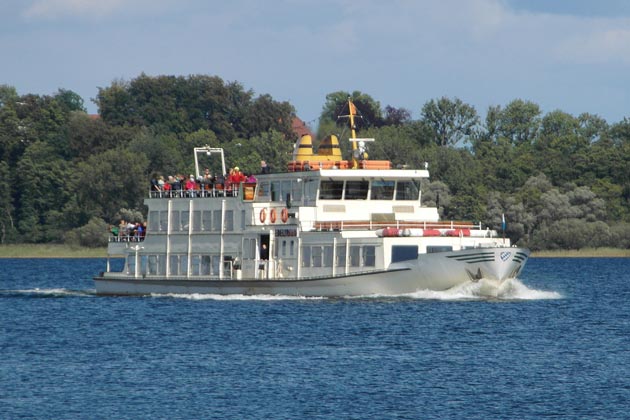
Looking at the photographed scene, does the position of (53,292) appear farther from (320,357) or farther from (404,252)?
(320,357)

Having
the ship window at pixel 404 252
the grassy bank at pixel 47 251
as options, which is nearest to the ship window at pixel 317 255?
the ship window at pixel 404 252

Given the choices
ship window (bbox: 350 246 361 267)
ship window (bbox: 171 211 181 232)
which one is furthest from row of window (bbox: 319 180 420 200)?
ship window (bbox: 171 211 181 232)

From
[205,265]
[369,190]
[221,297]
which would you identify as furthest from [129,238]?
[369,190]

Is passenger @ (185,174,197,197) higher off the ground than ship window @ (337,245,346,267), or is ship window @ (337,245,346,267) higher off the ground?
passenger @ (185,174,197,197)

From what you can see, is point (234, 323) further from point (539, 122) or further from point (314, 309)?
point (539, 122)

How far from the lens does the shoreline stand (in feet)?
414

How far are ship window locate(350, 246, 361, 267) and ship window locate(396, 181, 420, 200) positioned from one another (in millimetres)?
4713

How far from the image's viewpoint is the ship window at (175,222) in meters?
71.3

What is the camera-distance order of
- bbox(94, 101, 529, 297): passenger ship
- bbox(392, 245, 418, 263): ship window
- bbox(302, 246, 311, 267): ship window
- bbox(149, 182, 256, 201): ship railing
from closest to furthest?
bbox(392, 245, 418, 263): ship window < bbox(94, 101, 529, 297): passenger ship < bbox(302, 246, 311, 267): ship window < bbox(149, 182, 256, 201): ship railing

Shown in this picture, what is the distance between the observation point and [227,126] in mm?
177625

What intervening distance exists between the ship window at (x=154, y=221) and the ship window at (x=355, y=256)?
12.4 meters

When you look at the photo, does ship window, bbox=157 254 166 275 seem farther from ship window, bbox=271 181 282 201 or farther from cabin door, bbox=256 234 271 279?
ship window, bbox=271 181 282 201

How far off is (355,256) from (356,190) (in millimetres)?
3841

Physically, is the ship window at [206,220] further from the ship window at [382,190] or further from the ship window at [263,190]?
the ship window at [382,190]
